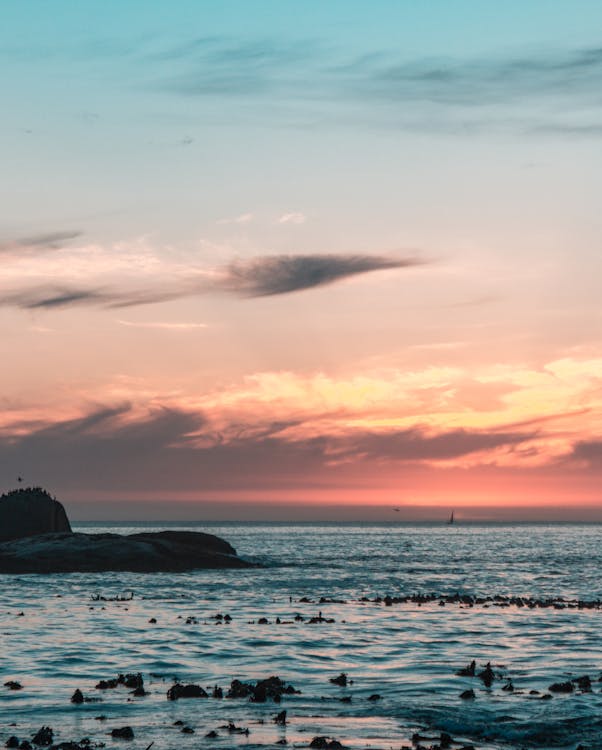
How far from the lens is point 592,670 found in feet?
125

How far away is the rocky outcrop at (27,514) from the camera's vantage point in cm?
11425

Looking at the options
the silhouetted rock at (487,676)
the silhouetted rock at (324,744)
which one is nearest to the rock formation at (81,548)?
the silhouetted rock at (487,676)

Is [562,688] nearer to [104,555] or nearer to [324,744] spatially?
[324,744]

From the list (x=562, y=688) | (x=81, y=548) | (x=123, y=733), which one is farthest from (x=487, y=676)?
(x=81, y=548)

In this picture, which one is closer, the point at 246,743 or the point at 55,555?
the point at 246,743

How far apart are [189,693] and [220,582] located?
170 ft

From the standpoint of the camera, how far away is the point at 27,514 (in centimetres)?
11500

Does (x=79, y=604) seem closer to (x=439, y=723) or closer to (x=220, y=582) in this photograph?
(x=220, y=582)

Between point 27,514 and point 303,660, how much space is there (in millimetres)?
81262

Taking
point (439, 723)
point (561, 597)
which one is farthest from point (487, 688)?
point (561, 597)

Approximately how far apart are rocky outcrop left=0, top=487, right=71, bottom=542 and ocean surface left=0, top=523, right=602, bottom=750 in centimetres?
3370

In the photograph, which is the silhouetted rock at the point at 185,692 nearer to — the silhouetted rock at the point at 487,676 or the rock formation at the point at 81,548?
the silhouetted rock at the point at 487,676

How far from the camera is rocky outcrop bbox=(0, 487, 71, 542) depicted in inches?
4498

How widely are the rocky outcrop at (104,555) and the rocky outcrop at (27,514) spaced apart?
37.7 feet
